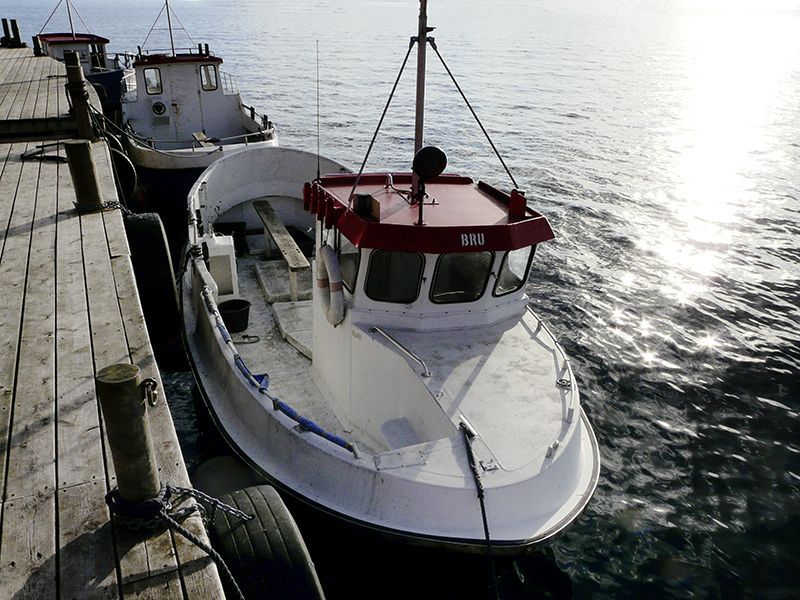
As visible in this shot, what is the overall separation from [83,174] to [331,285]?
3584mm

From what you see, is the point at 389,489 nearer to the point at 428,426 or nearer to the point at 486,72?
the point at 428,426

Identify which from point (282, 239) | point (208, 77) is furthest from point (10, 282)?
point (208, 77)

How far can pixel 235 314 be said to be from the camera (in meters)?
9.49

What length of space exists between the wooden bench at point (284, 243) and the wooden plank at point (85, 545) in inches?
255

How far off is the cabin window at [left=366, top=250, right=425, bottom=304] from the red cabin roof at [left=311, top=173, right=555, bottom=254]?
0.27 metres

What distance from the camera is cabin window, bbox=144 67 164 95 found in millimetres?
19703

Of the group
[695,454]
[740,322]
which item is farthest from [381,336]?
[740,322]

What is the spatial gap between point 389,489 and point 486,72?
164 ft

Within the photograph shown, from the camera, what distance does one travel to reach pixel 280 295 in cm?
Answer: 1041

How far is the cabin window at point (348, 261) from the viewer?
22.6ft

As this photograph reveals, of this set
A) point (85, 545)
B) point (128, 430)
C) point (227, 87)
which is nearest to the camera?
point (128, 430)

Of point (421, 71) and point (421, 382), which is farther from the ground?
point (421, 71)

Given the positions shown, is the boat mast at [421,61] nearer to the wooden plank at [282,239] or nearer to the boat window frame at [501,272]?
the boat window frame at [501,272]

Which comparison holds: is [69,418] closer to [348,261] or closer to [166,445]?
[166,445]
